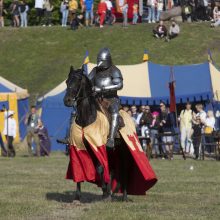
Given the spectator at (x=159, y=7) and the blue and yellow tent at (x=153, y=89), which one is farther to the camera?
the spectator at (x=159, y=7)

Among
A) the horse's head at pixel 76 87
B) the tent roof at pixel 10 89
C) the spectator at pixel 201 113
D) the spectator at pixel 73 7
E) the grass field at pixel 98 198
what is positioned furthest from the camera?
the spectator at pixel 73 7

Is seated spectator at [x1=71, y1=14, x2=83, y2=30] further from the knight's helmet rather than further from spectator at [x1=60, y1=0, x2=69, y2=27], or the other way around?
the knight's helmet

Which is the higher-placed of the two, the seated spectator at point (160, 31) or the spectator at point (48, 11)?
the spectator at point (48, 11)

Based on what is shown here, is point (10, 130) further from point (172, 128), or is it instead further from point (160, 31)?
point (160, 31)

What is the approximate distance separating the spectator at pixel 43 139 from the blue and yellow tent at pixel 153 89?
120 centimetres

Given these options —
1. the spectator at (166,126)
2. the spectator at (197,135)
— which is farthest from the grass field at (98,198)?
the spectator at (166,126)

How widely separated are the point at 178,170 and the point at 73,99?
28.3 ft

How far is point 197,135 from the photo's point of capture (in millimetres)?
25188

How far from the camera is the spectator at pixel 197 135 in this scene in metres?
25.0

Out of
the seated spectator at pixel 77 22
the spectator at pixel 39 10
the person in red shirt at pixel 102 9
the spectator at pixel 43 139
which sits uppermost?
the spectator at pixel 39 10

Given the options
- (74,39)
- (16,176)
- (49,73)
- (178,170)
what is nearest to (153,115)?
(178,170)

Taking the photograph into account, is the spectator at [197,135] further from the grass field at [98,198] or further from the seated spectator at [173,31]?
the seated spectator at [173,31]

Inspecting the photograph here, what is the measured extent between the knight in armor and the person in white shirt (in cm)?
1444

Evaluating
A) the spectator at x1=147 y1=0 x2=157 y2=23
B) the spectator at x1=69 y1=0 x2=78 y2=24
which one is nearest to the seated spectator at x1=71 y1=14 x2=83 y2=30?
the spectator at x1=69 y1=0 x2=78 y2=24
